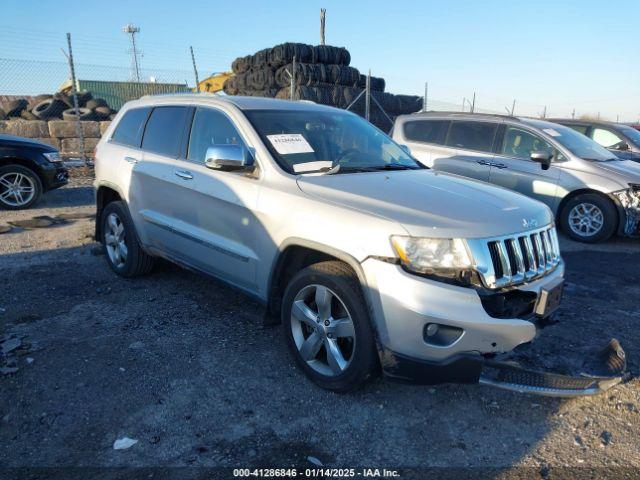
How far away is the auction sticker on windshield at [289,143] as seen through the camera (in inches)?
140

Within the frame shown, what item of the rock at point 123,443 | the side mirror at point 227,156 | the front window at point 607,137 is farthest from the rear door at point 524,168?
the rock at point 123,443

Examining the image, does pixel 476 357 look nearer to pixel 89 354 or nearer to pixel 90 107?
pixel 89 354

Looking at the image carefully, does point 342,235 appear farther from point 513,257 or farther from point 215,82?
point 215,82

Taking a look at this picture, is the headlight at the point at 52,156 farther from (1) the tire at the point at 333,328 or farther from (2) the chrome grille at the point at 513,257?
(2) the chrome grille at the point at 513,257

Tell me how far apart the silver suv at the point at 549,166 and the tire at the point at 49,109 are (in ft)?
37.1

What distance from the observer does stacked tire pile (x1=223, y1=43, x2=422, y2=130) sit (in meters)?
14.4

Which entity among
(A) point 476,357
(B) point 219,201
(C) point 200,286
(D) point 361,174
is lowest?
(C) point 200,286

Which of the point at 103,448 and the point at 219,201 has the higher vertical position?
the point at 219,201

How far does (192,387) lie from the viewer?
124 inches

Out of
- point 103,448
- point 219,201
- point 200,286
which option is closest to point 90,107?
point 200,286

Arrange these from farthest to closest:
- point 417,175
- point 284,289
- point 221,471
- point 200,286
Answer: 1. point 200,286
2. point 417,175
3. point 284,289
4. point 221,471

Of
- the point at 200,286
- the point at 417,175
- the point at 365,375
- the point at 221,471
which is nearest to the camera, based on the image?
the point at 221,471

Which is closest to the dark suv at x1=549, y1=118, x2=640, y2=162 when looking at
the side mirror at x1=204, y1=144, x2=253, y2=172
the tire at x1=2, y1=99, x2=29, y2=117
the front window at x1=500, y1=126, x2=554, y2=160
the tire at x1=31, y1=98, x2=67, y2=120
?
the front window at x1=500, y1=126, x2=554, y2=160

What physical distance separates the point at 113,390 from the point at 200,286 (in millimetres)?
1832
